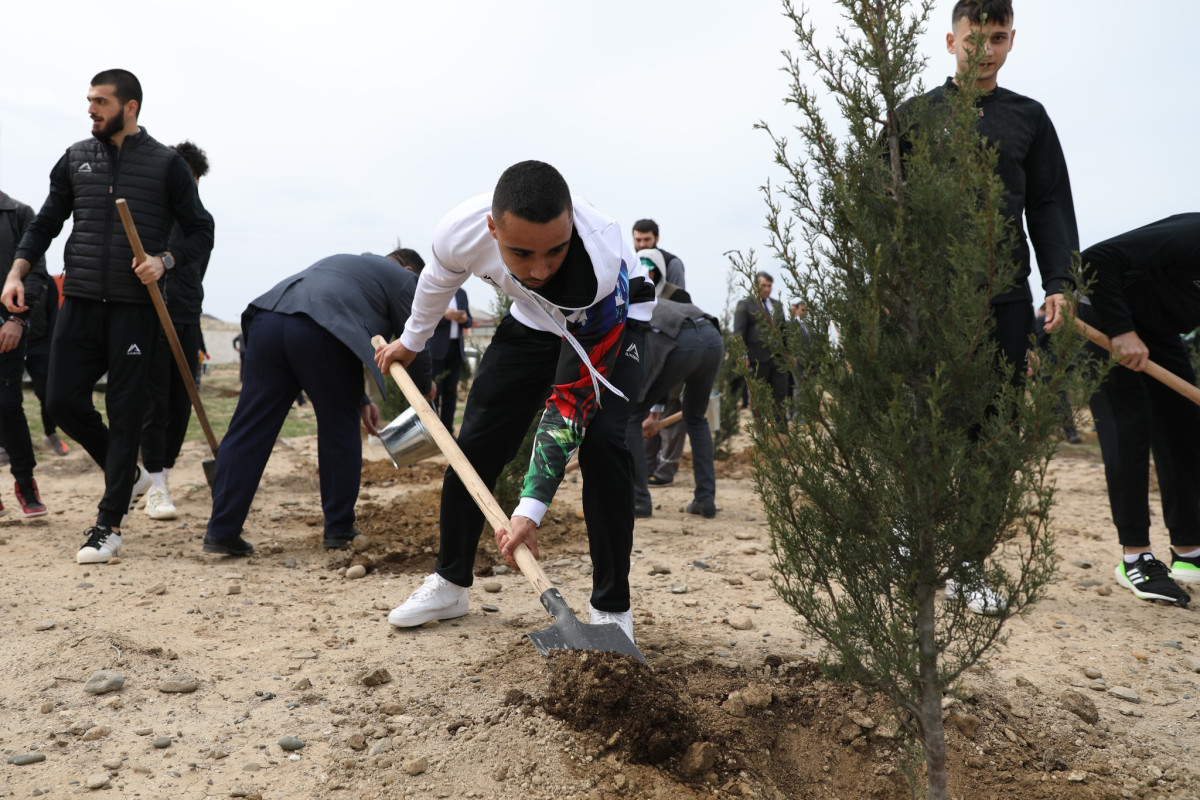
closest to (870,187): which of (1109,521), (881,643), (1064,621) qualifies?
(881,643)

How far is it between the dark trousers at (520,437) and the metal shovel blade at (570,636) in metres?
0.37

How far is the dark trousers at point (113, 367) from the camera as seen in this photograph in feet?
15.6

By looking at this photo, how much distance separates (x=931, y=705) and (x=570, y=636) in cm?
111

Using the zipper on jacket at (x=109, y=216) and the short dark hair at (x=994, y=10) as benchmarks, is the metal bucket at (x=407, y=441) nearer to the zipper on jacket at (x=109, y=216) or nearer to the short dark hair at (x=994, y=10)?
the zipper on jacket at (x=109, y=216)

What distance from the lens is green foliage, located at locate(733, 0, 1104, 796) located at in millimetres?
2090

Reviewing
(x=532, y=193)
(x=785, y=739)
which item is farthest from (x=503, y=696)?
(x=532, y=193)

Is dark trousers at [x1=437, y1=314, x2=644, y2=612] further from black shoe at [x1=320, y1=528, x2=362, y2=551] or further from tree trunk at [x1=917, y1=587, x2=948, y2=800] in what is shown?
black shoe at [x1=320, y1=528, x2=362, y2=551]

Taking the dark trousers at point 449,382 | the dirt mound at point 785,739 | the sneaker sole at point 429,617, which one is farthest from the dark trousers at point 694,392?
the dark trousers at point 449,382

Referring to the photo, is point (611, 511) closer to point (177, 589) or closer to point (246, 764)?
point (246, 764)

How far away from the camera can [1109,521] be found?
21.1 feet

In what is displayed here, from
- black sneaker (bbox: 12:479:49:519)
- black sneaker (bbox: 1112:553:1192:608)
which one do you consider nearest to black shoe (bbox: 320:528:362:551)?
black sneaker (bbox: 12:479:49:519)

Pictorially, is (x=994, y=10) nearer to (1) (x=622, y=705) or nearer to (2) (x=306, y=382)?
(1) (x=622, y=705)

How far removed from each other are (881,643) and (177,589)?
341 centimetres

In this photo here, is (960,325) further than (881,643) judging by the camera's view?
No
